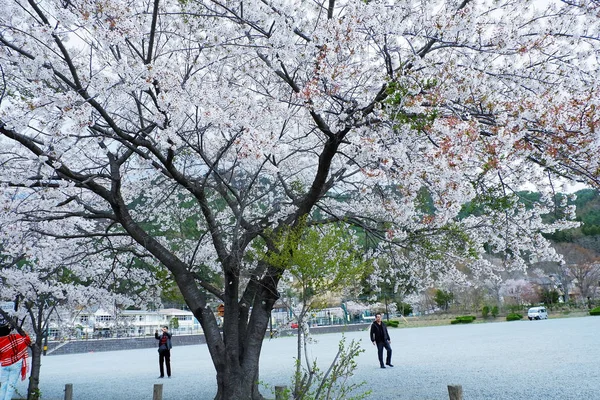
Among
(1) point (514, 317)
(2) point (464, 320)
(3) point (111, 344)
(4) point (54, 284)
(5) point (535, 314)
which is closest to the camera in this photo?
(4) point (54, 284)

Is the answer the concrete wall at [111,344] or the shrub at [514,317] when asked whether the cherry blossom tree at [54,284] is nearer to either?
the concrete wall at [111,344]

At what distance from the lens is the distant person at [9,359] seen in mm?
6117

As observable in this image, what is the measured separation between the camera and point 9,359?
6.13m

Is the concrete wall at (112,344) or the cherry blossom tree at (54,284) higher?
the cherry blossom tree at (54,284)

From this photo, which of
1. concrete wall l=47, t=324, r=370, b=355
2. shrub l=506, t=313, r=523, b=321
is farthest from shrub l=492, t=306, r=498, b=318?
concrete wall l=47, t=324, r=370, b=355

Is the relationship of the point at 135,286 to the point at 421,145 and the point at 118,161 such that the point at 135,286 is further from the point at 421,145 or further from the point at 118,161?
the point at 421,145

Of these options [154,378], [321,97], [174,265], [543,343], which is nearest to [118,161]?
[174,265]

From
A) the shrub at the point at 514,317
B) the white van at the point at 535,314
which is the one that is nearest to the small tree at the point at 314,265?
the white van at the point at 535,314

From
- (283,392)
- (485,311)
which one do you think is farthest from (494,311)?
(283,392)

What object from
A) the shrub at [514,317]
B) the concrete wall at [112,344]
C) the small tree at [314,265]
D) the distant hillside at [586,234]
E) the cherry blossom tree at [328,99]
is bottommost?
the shrub at [514,317]

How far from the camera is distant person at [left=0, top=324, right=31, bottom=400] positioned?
6.12 metres

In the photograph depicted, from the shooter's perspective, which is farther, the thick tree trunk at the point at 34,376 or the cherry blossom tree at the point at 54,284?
the cherry blossom tree at the point at 54,284

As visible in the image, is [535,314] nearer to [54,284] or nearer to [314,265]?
[54,284]

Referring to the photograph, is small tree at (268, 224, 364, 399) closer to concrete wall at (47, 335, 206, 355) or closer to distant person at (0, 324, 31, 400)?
distant person at (0, 324, 31, 400)
